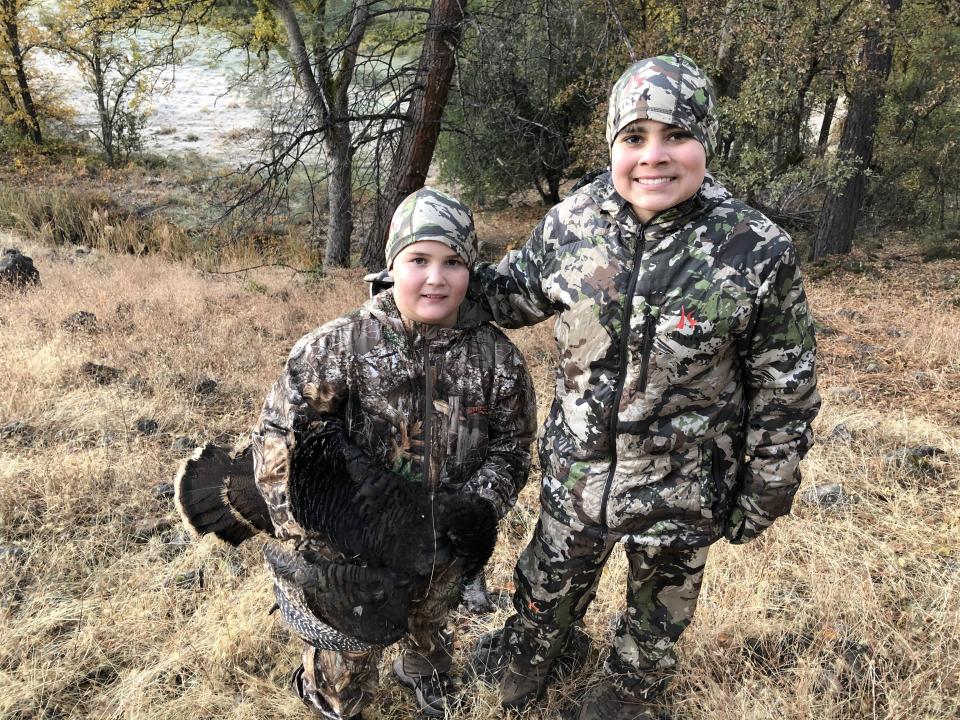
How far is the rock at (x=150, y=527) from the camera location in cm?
346

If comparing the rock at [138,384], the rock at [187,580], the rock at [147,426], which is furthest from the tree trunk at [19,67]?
the rock at [187,580]

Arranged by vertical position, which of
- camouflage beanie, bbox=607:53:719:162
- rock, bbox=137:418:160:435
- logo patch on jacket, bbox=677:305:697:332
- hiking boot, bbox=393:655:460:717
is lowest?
hiking boot, bbox=393:655:460:717

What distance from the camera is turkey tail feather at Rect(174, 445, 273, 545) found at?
6.72 ft

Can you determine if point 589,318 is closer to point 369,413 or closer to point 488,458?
point 488,458

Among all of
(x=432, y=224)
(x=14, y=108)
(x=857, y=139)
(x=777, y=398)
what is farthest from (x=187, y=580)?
(x=14, y=108)

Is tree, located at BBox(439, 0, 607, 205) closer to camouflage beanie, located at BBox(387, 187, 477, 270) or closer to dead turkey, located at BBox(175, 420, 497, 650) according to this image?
camouflage beanie, located at BBox(387, 187, 477, 270)

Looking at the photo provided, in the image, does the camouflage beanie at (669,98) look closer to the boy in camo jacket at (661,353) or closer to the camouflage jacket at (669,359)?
the boy in camo jacket at (661,353)

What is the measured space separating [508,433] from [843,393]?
4422 mm

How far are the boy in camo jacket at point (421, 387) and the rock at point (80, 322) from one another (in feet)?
17.6

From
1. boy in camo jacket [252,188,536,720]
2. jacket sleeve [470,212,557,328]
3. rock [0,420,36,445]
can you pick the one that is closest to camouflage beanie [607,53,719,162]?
jacket sleeve [470,212,557,328]

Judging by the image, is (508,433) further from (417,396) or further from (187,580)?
(187,580)

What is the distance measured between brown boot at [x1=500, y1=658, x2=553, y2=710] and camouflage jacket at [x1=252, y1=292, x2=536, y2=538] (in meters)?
0.94

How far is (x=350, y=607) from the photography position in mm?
1867

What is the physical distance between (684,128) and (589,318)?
1.98 ft
